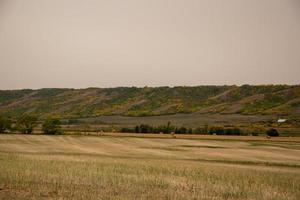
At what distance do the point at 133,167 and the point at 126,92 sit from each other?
13607 centimetres

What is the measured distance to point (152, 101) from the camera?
14275 centimetres

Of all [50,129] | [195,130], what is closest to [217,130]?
[195,130]

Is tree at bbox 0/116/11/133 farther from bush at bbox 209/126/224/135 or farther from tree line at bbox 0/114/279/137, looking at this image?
bush at bbox 209/126/224/135

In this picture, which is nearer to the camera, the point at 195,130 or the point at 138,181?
the point at 138,181

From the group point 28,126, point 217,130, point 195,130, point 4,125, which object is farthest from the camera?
point 195,130

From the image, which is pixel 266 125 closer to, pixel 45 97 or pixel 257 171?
pixel 257 171

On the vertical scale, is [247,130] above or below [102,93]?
below

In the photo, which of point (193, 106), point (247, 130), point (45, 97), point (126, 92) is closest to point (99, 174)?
point (247, 130)

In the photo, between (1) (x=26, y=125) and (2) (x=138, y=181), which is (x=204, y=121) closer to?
(1) (x=26, y=125)

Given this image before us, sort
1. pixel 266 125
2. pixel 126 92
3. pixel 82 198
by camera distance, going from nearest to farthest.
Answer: pixel 82 198, pixel 266 125, pixel 126 92

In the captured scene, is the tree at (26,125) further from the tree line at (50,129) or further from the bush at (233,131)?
the bush at (233,131)

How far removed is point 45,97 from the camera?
171625 mm

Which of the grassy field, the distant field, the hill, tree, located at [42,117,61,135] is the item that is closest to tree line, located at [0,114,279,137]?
tree, located at [42,117,61,135]

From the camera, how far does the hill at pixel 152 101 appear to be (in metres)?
117
